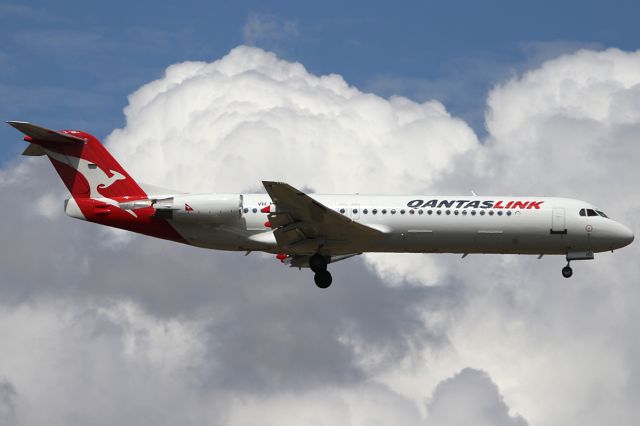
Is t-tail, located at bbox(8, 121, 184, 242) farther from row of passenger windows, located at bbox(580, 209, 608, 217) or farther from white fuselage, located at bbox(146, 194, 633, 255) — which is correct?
row of passenger windows, located at bbox(580, 209, 608, 217)

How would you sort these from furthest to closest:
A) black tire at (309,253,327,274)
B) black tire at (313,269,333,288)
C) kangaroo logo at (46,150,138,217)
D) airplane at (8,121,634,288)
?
black tire at (313,269,333,288)
black tire at (309,253,327,274)
kangaroo logo at (46,150,138,217)
airplane at (8,121,634,288)

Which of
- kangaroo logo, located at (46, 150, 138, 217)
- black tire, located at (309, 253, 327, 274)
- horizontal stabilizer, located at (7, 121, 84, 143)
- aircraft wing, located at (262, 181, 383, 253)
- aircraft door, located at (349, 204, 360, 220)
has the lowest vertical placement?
black tire, located at (309, 253, 327, 274)

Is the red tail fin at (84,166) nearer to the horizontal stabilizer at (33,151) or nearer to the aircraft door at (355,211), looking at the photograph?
the horizontal stabilizer at (33,151)

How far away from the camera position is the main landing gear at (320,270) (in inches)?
1757

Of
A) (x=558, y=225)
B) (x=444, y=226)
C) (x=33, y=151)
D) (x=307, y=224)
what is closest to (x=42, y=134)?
(x=33, y=151)

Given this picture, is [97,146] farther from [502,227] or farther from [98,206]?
[502,227]

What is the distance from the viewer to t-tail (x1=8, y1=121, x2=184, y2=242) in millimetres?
43344

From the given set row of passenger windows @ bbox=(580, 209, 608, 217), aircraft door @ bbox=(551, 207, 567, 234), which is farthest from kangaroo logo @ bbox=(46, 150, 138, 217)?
row of passenger windows @ bbox=(580, 209, 608, 217)

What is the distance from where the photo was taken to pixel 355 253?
4503 cm

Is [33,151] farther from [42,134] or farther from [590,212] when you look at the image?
[590,212]

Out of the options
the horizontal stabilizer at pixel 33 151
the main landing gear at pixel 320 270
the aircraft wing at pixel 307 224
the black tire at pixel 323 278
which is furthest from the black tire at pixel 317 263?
the horizontal stabilizer at pixel 33 151

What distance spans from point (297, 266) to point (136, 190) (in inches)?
303

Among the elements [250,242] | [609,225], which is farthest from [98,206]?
[609,225]

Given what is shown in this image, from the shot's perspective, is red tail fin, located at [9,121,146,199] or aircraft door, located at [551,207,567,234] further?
red tail fin, located at [9,121,146,199]
